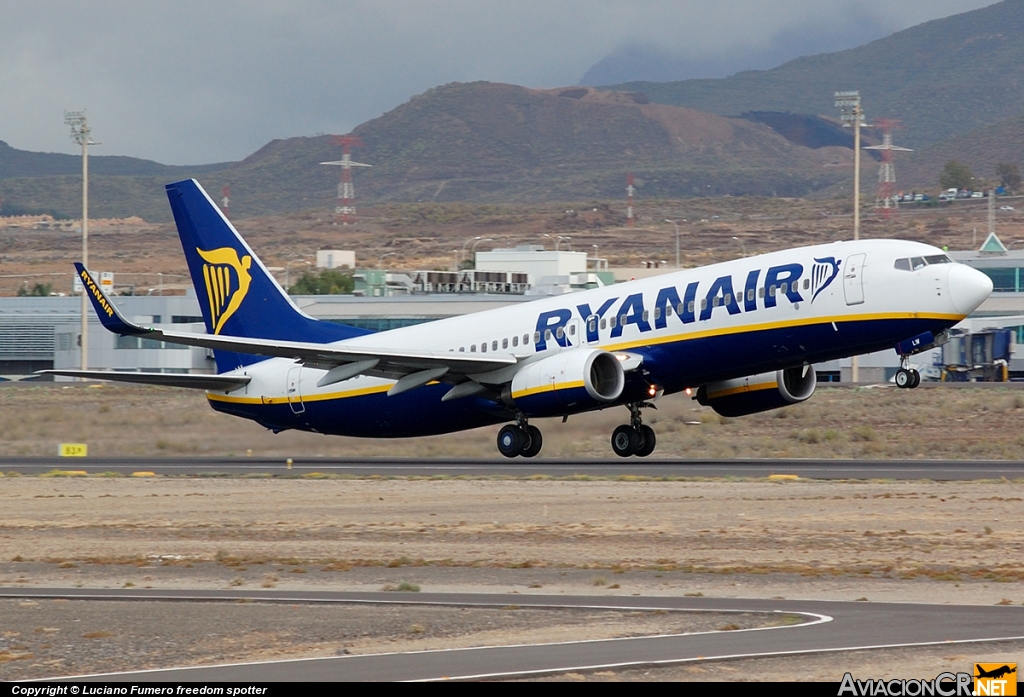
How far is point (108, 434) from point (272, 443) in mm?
5732

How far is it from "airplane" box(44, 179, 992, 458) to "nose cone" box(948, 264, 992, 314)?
0.03 meters

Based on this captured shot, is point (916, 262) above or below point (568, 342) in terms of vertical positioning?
above

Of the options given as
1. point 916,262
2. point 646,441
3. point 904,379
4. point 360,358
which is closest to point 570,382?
point 646,441

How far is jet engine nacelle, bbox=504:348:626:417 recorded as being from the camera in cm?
3406

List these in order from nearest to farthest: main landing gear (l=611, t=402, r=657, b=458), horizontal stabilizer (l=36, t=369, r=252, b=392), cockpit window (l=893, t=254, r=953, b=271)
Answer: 1. cockpit window (l=893, t=254, r=953, b=271)
2. horizontal stabilizer (l=36, t=369, r=252, b=392)
3. main landing gear (l=611, t=402, r=657, b=458)

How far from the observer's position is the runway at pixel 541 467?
33.5 metres

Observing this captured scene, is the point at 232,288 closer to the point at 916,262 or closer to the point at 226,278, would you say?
the point at 226,278

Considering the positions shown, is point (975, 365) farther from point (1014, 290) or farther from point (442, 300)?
point (442, 300)

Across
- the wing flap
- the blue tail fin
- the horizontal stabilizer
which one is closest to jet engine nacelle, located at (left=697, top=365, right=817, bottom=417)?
the wing flap

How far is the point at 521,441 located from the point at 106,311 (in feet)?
34.2

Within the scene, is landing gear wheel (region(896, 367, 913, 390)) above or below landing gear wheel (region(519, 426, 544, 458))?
above

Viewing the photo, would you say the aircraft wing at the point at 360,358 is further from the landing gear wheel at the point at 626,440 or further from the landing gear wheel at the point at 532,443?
the landing gear wheel at the point at 626,440

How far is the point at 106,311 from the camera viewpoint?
111 feet

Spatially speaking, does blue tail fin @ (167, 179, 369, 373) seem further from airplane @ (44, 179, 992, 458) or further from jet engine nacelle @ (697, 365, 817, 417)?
jet engine nacelle @ (697, 365, 817, 417)
